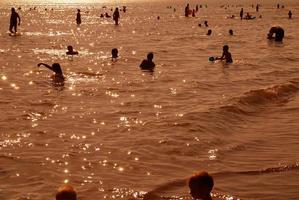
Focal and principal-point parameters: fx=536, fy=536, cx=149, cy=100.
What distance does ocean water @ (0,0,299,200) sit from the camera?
8.13 m

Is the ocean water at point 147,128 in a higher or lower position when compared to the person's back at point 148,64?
lower

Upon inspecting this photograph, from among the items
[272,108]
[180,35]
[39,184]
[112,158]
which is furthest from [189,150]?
[180,35]

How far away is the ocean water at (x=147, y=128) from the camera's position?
8133 mm

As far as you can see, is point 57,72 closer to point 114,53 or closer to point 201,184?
point 114,53

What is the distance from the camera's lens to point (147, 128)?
37.4ft

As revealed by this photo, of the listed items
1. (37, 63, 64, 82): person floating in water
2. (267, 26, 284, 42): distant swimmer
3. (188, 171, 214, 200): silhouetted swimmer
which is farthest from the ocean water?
→ (267, 26, 284, 42): distant swimmer

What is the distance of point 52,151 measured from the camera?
375 inches

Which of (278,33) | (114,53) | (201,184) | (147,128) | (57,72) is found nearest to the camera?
(201,184)

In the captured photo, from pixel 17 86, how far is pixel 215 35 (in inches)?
890

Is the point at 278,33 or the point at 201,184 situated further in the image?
the point at 278,33

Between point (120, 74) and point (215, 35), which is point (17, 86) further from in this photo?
point (215, 35)

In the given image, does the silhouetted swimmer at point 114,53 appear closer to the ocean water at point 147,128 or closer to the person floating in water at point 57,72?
the ocean water at point 147,128

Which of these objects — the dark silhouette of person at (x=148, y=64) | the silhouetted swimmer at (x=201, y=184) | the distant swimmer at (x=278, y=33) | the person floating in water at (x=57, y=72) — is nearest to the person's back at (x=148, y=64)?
the dark silhouette of person at (x=148, y=64)

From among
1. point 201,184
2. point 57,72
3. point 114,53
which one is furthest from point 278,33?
point 201,184
